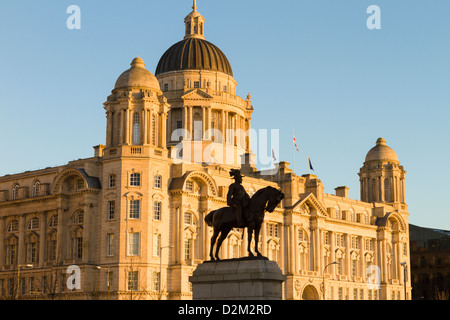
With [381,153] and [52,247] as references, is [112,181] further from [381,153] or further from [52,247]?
[381,153]

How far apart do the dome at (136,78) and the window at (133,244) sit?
18808 mm

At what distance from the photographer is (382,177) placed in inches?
5502

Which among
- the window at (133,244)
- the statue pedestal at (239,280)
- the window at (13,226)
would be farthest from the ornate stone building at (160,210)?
the statue pedestal at (239,280)

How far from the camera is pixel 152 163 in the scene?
9575cm

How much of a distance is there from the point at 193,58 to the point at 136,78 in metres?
32.1

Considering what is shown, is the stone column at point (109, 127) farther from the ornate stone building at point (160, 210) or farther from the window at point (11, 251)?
the window at point (11, 251)

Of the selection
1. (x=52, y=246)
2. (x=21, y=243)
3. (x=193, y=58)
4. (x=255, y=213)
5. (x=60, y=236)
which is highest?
(x=193, y=58)

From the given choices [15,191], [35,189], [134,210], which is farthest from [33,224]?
[134,210]

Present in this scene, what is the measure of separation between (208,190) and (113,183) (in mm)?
12620

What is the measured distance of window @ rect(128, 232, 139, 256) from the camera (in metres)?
93.5

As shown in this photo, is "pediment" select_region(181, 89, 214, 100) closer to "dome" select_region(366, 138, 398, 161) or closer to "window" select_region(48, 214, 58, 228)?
"window" select_region(48, 214, 58, 228)

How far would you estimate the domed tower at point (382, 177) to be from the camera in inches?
5512

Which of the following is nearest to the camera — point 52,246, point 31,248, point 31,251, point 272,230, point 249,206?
point 249,206

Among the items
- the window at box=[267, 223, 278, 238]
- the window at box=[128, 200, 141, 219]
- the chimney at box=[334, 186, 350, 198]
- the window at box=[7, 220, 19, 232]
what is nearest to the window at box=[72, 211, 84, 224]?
the window at box=[128, 200, 141, 219]
